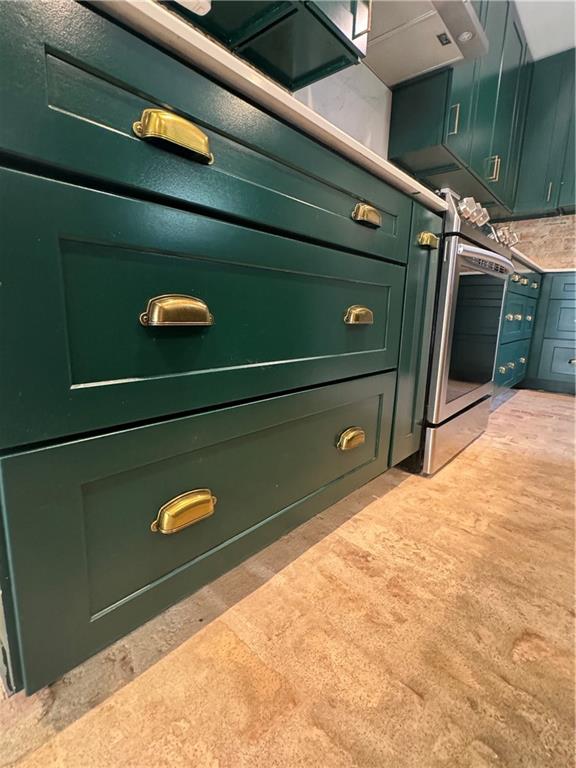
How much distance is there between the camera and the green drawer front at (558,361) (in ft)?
8.52

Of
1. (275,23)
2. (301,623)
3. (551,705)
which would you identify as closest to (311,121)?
(275,23)

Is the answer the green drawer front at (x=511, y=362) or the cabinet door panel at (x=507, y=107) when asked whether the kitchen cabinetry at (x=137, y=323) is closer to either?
the green drawer front at (x=511, y=362)

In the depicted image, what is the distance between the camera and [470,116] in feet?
5.90

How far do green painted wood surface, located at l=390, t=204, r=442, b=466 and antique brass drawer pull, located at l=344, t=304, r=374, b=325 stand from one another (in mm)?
227

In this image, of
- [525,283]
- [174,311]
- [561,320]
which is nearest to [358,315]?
[174,311]

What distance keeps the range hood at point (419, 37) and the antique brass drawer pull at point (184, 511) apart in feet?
5.93

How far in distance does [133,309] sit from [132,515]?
29 cm

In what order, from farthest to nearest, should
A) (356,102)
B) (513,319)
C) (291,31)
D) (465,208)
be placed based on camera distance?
1. (513,319)
2. (356,102)
3. (465,208)
4. (291,31)

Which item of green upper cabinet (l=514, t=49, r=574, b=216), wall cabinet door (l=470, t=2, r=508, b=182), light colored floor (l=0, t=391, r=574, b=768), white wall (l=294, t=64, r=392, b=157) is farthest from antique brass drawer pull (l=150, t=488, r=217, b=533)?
green upper cabinet (l=514, t=49, r=574, b=216)

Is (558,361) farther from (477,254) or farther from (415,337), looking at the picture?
(415,337)

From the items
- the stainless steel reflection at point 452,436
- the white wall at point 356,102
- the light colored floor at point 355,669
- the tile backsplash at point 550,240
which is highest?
the white wall at point 356,102

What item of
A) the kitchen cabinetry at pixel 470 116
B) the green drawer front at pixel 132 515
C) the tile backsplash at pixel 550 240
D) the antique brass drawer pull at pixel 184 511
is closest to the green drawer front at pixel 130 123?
the green drawer front at pixel 132 515

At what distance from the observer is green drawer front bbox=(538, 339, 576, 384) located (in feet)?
8.52

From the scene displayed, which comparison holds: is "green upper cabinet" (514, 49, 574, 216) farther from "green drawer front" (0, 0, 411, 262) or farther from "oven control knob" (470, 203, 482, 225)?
"green drawer front" (0, 0, 411, 262)
